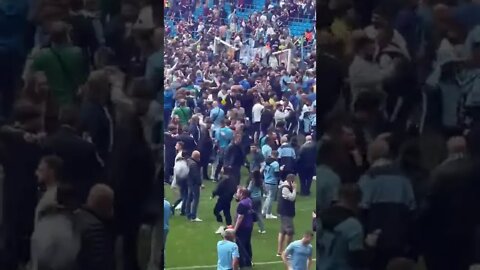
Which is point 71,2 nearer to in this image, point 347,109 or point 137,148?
point 137,148

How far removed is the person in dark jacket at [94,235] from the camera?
9.50ft

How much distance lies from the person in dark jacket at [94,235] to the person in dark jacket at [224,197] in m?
3.42

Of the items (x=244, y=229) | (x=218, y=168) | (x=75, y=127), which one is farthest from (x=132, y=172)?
(x=218, y=168)

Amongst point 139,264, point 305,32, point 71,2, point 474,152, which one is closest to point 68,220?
point 139,264

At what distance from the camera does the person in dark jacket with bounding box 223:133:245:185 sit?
686 centimetres

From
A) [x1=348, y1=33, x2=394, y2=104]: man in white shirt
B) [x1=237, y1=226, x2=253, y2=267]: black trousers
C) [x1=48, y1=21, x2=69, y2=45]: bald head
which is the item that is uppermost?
[x1=48, y1=21, x2=69, y2=45]: bald head

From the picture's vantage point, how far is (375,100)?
9.58ft

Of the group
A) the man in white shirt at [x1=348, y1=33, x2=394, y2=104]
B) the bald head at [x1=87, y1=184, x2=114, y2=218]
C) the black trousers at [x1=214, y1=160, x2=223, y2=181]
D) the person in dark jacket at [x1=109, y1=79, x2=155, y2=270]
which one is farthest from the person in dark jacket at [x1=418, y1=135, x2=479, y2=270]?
the black trousers at [x1=214, y1=160, x2=223, y2=181]

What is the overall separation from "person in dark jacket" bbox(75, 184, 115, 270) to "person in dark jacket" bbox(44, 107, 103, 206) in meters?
0.04

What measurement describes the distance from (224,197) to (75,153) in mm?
3601

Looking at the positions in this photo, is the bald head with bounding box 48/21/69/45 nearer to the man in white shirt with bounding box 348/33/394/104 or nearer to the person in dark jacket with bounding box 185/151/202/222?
the man in white shirt with bounding box 348/33/394/104

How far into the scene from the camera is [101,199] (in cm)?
290

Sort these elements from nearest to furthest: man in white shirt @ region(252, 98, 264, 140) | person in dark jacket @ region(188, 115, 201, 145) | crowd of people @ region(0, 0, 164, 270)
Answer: crowd of people @ region(0, 0, 164, 270) < person in dark jacket @ region(188, 115, 201, 145) < man in white shirt @ region(252, 98, 264, 140)

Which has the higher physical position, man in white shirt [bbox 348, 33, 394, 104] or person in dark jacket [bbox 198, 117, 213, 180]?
man in white shirt [bbox 348, 33, 394, 104]
